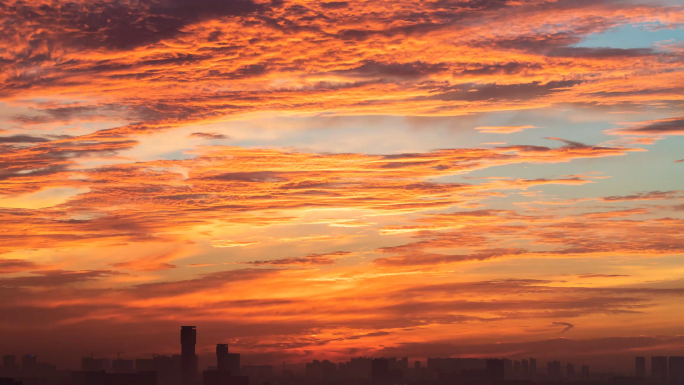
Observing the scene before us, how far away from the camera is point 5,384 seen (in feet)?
634
